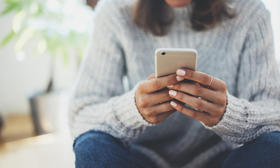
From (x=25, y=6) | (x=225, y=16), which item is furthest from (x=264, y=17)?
(x=25, y=6)

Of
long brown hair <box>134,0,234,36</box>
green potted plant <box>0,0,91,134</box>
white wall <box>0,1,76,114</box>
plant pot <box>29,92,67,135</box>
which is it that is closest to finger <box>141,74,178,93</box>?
long brown hair <box>134,0,234,36</box>

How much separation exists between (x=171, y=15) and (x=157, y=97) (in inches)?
14.5

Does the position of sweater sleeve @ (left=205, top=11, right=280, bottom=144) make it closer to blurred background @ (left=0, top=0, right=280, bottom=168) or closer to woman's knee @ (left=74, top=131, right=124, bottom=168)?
woman's knee @ (left=74, top=131, right=124, bottom=168)

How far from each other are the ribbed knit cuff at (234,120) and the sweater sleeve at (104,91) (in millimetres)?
173

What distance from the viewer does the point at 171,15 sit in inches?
32.4

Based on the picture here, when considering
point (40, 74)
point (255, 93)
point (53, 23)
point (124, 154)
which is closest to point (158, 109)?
point (124, 154)

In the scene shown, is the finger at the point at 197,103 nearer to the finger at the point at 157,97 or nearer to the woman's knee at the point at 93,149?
the finger at the point at 157,97

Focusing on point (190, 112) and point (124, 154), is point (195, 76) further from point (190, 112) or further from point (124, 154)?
point (124, 154)

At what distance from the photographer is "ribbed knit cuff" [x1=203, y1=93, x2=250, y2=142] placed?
1.84 feet

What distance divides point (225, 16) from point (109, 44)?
365 mm

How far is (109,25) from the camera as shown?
78 centimetres

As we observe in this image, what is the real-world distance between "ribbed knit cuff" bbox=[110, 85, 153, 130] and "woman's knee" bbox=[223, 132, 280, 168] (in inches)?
8.4

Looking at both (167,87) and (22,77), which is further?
(22,77)

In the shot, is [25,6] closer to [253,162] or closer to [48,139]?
A: [48,139]
